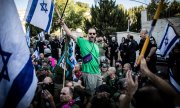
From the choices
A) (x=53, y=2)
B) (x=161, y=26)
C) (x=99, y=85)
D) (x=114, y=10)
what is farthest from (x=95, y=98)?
(x=114, y=10)

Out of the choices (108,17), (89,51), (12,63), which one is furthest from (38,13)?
(108,17)

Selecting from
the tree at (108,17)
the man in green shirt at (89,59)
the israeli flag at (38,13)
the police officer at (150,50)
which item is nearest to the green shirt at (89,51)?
the man in green shirt at (89,59)

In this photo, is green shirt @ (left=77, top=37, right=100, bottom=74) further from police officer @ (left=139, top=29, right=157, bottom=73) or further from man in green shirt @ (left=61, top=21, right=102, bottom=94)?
police officer @ (left=139, top=29, right=157, bottom=73)

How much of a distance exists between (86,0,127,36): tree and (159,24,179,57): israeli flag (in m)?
36.3

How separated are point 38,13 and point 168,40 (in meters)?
2.79

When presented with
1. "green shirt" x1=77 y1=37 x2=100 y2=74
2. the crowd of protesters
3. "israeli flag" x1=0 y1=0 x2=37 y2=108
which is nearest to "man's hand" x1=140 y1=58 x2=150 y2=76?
the crowd of protesters

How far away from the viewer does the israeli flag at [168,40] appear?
6.35 metres

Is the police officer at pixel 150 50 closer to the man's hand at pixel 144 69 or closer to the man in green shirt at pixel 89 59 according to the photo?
the man in green shirt at pixel 89 59

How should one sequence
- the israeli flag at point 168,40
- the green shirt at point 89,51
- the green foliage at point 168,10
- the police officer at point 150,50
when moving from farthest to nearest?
the green foliage at point 168,10 < the police officer at point 150,50 < the israeli flag at point 168,40 < the green shirt at point 89,51

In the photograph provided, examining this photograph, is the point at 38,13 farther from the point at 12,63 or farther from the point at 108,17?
the point at 108,17

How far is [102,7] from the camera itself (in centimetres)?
4459

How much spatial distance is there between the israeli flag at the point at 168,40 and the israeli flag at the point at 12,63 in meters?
4.26

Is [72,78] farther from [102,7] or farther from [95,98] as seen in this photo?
[102,7]

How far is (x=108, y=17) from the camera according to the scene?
4425 centimetres
